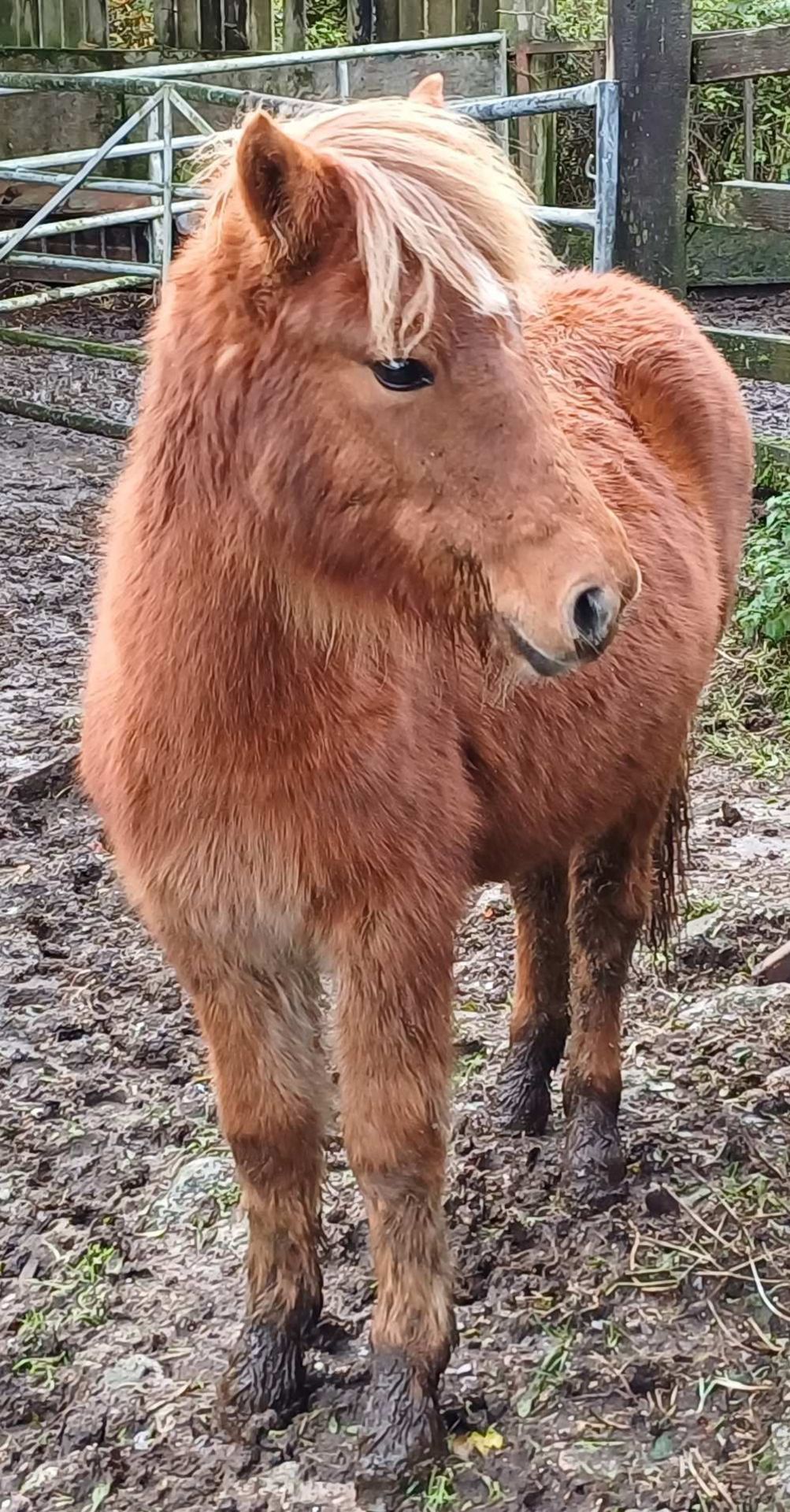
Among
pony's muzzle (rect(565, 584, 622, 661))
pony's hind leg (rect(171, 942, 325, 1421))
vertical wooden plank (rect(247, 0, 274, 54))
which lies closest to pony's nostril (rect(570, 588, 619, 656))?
pony's muzzle (rect(565, 584, 622, 661))

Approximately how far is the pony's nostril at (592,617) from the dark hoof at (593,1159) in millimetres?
1491

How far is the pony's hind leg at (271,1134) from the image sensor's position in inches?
87.6

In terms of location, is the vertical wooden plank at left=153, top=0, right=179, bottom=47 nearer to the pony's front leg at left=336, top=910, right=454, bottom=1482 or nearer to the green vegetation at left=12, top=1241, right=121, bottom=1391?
the green vegetation at left=12, top=1241, right=121, bottom=1391

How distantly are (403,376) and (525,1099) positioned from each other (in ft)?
6.01

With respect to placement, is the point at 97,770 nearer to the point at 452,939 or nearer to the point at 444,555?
the point at 452,939

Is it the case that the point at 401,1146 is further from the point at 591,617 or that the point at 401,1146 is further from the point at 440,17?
the point at 440,17

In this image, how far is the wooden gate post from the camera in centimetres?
463

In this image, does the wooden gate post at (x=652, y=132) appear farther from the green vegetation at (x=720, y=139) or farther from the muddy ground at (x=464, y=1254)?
the green vegetation at (x=720, y=139)

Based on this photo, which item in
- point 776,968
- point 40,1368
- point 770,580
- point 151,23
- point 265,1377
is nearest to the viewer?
point 265,1377

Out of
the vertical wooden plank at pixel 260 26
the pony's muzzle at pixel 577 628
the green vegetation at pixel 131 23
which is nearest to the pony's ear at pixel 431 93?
the pony's muzzle at pixel 577 628

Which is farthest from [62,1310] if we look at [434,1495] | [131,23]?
[131,23]

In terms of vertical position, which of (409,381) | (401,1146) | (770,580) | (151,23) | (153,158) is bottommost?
(401,1146)

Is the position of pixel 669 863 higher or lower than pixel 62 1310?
higher

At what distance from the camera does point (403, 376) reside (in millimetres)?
1764
